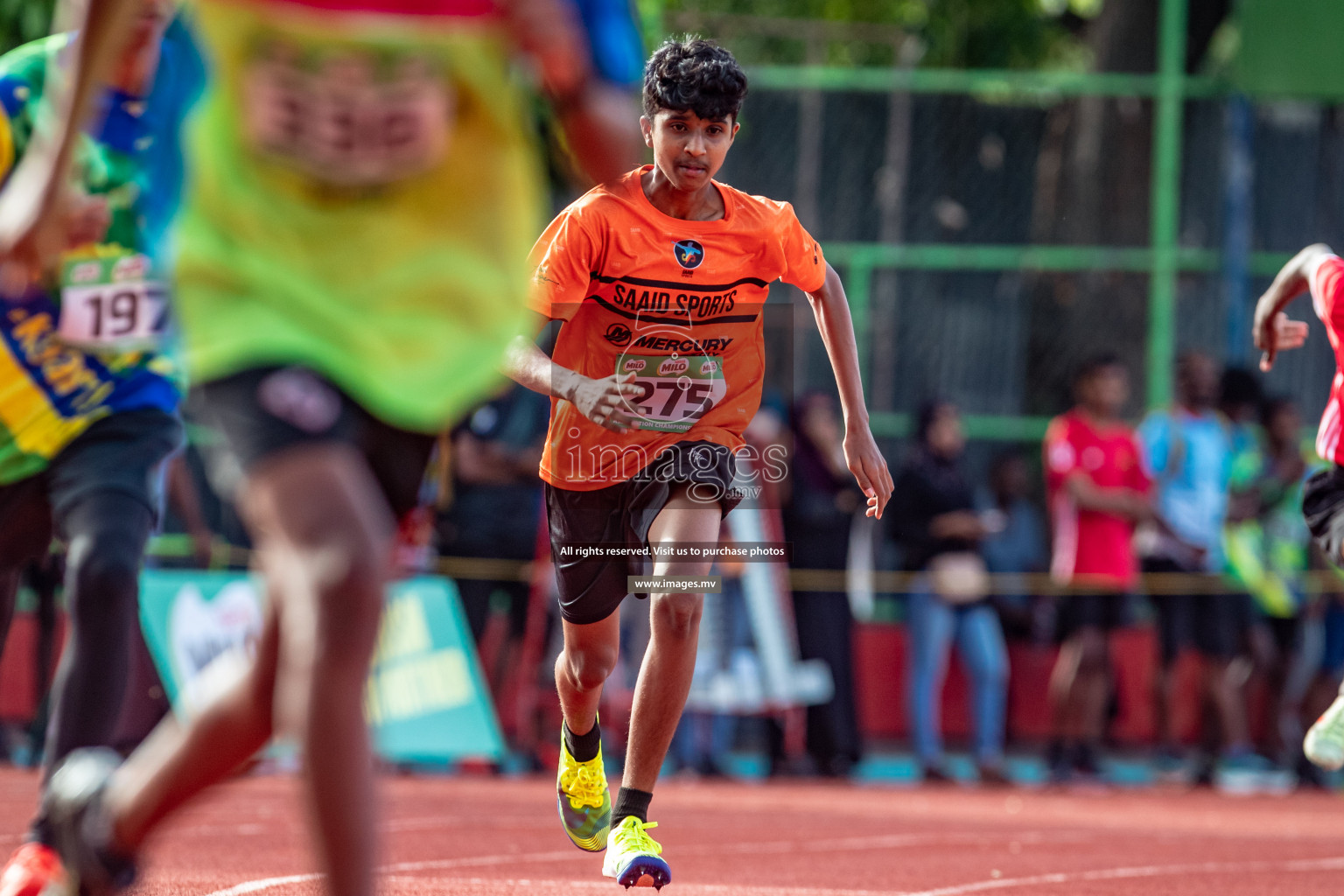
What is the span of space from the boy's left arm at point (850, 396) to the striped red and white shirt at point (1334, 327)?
4.87 feet

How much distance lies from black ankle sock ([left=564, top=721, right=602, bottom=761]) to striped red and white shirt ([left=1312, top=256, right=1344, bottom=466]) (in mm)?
2551

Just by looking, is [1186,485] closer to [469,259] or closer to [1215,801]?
[1215,801]

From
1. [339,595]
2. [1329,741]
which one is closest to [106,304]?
[339,595]

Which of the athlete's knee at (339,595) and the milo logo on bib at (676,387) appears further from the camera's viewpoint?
the milo logo on bib at (676,387)

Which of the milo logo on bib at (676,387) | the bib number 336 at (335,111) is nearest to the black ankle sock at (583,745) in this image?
the milo logo on bib at (676,387)

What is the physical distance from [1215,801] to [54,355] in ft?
27.0

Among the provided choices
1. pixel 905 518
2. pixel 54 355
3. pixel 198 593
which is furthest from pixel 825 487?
pixel 54 355

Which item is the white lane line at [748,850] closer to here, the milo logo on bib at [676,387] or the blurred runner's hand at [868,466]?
the blurred runner's hand at [868,466]

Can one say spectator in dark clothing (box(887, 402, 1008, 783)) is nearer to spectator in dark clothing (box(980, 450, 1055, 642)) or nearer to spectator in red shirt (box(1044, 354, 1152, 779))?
spectator in red shirt (box(1044, 354, 1152, 779))

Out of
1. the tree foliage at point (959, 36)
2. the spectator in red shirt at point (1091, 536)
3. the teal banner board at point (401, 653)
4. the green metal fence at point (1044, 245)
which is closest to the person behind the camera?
the teal banner board at point (401, 653)

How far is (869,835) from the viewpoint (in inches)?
322

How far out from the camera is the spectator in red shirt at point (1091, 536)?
1138 centimetres

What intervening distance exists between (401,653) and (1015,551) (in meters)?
4.54

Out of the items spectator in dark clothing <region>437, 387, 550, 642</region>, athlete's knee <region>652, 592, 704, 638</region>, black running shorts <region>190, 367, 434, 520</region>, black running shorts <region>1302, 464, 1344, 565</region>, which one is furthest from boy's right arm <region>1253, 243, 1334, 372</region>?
spectator in dark clothing <region>437, 387, 550, 642</region>
